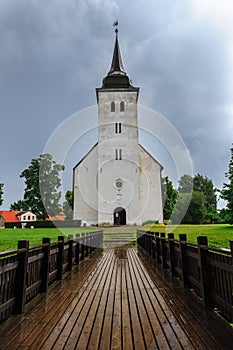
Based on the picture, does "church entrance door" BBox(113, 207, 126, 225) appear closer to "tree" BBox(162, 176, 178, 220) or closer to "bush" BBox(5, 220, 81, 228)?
"bush" BBox(5, 220, 81, 228)

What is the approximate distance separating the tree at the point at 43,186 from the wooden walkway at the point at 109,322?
26.0 m

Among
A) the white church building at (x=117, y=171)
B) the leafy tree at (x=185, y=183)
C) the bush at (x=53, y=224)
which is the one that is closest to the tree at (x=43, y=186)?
the bush at (x=53, y=224)

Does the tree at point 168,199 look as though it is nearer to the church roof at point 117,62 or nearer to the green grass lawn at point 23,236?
the church roof at point 117,62

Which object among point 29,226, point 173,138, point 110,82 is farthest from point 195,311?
point 110,82

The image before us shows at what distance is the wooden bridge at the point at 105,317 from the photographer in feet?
7.52

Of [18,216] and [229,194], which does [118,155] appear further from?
[18,216]

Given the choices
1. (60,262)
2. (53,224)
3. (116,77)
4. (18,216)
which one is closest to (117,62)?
(116,77)

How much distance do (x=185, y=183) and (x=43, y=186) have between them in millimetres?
34224

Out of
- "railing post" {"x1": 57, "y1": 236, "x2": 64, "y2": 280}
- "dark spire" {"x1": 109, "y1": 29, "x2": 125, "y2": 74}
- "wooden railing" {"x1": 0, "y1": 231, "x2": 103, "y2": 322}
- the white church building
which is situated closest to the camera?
"wooden railing" {"x1": 0, "y1": 231, "x2": 103, "y2": 322}

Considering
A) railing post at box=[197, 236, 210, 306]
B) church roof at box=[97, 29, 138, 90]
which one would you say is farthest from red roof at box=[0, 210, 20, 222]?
railing post at box=[197, 236, 210, 306]

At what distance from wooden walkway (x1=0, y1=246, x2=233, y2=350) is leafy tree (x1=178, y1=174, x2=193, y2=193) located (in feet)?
166

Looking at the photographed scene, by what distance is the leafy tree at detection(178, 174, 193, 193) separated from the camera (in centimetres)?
5309

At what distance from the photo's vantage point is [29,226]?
25531 mm

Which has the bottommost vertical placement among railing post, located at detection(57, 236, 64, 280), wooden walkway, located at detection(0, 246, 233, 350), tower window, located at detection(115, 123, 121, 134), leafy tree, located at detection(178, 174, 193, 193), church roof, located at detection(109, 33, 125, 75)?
wooden walkway, located at detection(0, 246, 233, 350)
